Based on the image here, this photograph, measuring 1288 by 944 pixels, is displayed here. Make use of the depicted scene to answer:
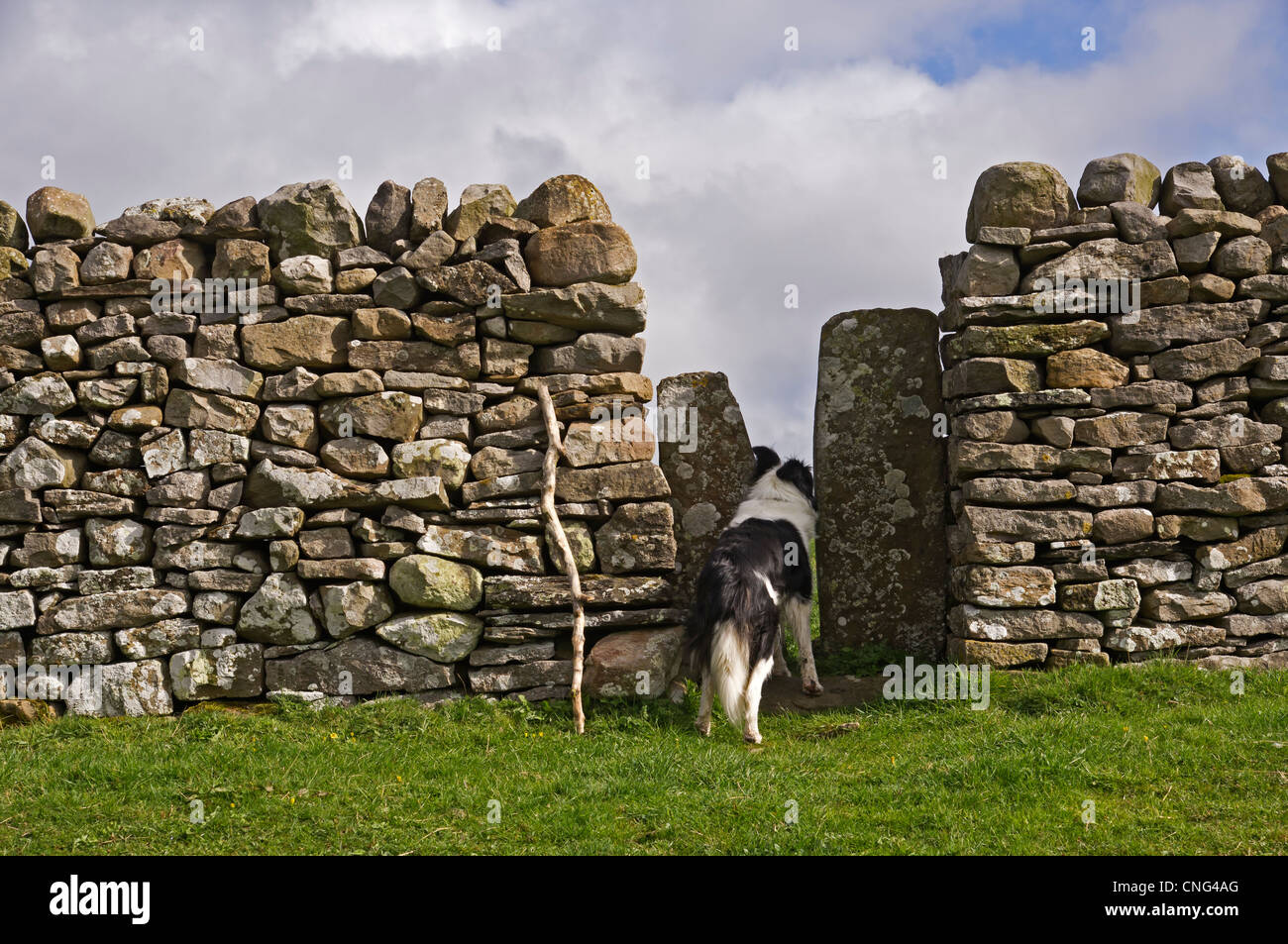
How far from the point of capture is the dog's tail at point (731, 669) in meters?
6.38

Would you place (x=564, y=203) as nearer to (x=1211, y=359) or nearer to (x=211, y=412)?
(x=211, y=412)

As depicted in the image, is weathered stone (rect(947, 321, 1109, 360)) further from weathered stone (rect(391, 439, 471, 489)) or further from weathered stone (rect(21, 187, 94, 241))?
weathered stone (rect(21, 187, 94, 241))

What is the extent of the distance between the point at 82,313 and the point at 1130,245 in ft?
25.8

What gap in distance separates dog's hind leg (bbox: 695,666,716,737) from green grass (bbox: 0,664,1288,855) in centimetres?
9

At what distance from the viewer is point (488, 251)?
7.46 m

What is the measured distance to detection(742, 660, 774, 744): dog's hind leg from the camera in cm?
643

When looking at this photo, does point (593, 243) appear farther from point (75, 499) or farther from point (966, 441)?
point (75, 499)

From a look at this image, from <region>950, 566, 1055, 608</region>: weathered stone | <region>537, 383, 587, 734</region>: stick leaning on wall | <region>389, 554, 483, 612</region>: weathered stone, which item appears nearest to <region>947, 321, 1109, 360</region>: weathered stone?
→ <region>950, 566, 1055, 608</region>: weathered stone

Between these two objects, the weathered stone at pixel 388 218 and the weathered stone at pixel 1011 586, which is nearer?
the weathered stone at pixel 1011 586

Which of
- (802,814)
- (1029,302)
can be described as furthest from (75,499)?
(1029,302)

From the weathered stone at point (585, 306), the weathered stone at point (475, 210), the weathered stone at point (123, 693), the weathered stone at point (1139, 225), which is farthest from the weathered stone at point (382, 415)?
the weathered stone at point (1139, 225)

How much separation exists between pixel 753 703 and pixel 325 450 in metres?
3.56

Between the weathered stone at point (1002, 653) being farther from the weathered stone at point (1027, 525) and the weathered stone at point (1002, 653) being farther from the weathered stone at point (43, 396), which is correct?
the weathered stone at point (43, 396)

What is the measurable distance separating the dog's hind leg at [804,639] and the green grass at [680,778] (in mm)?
389
